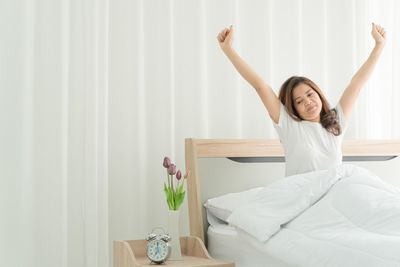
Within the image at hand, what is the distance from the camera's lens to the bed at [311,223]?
1.30 meters

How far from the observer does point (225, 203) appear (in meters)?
2.11

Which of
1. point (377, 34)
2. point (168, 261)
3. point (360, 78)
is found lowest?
point (168, 261)

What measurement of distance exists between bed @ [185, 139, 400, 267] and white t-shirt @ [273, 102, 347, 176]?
0.75 feet

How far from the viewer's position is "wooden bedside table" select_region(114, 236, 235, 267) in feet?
5.95

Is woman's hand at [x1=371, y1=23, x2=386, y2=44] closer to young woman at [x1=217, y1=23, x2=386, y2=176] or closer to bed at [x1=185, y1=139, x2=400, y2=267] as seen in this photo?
young woman at [x1=217, y1=23, x2=386, y2=176]

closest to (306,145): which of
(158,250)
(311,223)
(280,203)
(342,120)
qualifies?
(342,120)

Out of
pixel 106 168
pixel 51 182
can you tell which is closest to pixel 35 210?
pixel 51 182

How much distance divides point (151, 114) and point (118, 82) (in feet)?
0.72

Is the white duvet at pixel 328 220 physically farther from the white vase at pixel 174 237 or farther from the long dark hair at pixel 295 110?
the long dark hair at pixel 295 110

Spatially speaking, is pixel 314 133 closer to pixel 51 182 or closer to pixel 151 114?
pixel 151 114

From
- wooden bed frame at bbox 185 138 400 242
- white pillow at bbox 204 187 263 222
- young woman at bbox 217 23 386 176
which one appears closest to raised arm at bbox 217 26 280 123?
young woman at bbox 217 23 386 176

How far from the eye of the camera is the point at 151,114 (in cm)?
245

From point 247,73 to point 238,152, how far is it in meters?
0.37

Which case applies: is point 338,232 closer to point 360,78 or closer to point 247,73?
point 247,73
